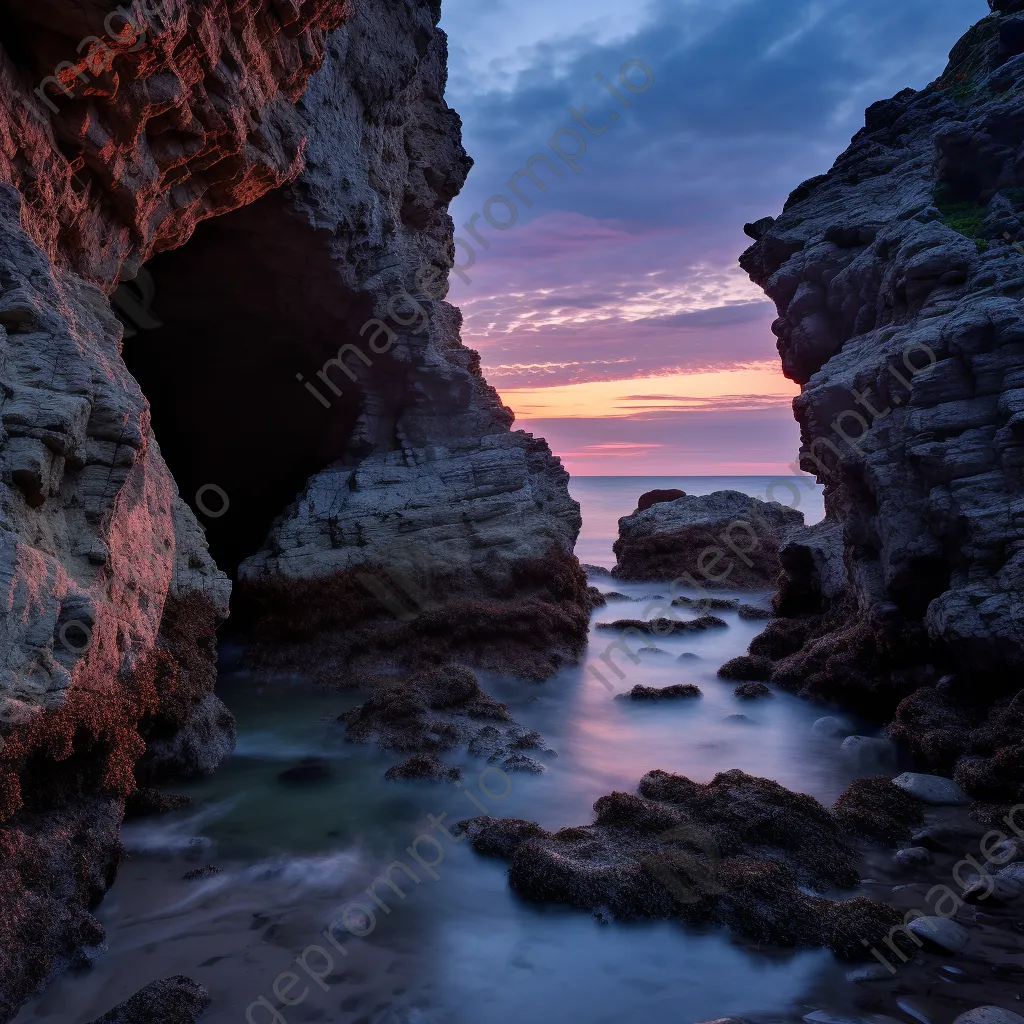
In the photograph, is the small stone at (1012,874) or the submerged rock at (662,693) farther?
the submerged rock at (662,693)

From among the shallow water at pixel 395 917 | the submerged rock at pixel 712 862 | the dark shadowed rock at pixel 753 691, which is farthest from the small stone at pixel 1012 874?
the dark shadowed rock at pixel 753 691

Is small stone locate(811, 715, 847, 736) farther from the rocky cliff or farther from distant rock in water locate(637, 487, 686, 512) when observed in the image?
distant rock in water locate(637, 487, 686, 512)

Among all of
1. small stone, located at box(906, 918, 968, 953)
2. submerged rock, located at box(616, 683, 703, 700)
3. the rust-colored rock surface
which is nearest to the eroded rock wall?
submerged rock, located at box(616, 683, 703, 700)

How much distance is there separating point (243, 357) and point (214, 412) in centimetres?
285

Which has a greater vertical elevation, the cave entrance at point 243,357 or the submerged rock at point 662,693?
the cave entrance at point 243,357

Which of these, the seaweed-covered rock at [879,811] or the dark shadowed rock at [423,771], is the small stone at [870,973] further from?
the dark shadowed rock at [423,771]

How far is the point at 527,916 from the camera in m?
7.86

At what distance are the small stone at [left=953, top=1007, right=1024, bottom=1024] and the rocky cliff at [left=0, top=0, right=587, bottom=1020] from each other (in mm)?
7407

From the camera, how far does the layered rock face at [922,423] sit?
1194 cm

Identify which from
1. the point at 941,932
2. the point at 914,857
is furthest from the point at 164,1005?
the point at 914,857

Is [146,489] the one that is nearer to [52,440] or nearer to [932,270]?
[52,440]

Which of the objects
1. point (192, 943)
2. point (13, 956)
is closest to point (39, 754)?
point (13, 956)

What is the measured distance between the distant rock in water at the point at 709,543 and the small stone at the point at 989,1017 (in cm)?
2596

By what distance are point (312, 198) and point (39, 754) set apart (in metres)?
14.4
